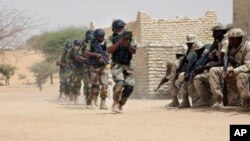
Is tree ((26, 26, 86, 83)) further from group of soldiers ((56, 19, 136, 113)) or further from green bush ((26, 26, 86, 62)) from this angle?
group of soldiers ((56, 19, 136, 113))

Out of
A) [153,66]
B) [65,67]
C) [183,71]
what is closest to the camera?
[183,71]

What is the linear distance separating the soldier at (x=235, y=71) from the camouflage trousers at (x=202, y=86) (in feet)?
1.54

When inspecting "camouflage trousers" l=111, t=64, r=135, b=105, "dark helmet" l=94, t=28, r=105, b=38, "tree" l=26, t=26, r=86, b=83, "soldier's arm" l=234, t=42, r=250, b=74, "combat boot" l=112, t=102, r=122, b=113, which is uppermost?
"tree" l=26, t=26, r=86, b=83

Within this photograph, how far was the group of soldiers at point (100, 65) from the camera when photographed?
9.16m

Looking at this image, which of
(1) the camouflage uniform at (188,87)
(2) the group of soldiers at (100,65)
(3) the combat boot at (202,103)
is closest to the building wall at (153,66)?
(2) the group of soldiers at (100,65)

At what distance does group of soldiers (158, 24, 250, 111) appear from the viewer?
8.60m

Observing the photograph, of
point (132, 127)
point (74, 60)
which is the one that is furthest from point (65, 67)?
point (132, 127)

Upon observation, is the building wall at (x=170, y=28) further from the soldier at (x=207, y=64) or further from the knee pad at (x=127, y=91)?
the knee pad at (x=127, y=91)

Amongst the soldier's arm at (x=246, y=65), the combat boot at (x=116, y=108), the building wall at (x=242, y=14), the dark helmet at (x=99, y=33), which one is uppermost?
the building wall at (x=242, y=14)

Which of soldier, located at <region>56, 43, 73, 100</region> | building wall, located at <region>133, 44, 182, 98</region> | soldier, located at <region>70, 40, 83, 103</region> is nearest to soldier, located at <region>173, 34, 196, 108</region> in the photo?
soldier, located at <region>70, 40, 83, 103</region>

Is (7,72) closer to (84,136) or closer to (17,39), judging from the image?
(17,39)

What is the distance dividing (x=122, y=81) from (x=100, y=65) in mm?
2193

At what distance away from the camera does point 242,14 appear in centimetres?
1205

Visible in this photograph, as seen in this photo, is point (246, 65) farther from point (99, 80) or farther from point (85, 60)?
point (85, 60)
